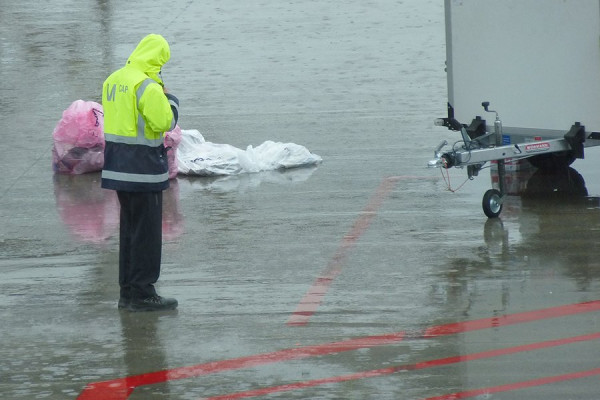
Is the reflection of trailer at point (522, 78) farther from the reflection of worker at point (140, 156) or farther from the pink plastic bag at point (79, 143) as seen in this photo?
the pink plastic bag at point (79, 143)

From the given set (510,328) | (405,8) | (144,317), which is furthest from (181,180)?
(405,8)

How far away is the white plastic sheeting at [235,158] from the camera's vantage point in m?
12.5

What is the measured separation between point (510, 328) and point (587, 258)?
1797 mm

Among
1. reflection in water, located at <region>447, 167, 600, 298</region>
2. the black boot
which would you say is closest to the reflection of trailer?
reflection in water, located at <region>447, 167, 600, 298</region>

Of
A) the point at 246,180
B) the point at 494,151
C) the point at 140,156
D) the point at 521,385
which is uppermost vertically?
the point at 140,156

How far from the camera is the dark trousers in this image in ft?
26.1

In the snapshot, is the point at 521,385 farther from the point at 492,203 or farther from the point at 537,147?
the point at 537,147

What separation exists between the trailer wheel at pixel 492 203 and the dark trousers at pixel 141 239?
126 inches

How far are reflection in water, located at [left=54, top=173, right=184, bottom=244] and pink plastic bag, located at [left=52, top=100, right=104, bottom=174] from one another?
112mm


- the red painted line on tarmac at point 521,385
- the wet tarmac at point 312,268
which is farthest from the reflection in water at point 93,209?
the red painted line on tarmac at point 521,385

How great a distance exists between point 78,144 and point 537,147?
4.99m

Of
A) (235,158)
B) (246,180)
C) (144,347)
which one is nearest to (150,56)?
(144,347)

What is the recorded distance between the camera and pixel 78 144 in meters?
12.7

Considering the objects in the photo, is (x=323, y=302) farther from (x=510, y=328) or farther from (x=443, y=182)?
(x=443, y=182)
